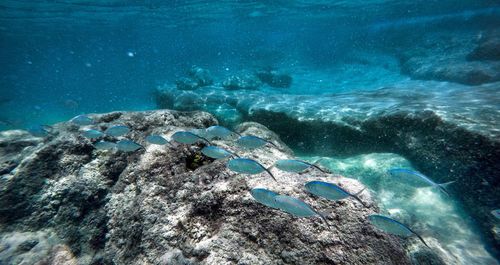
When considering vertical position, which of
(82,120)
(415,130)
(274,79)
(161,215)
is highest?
(82,120)

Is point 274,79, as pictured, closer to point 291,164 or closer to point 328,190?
point 291,164

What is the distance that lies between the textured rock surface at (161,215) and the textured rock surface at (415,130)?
3.57m

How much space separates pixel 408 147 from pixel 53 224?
289 inches

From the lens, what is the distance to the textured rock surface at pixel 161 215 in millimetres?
2438

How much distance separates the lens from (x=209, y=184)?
3.11 m

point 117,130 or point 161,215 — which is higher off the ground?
point 117,130

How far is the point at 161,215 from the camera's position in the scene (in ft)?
9.33

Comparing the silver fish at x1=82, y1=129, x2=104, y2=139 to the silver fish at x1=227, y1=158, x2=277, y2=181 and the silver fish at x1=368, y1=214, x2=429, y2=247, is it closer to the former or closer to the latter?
the silver fish at x1=227, y1=158, x2=277, y2=181

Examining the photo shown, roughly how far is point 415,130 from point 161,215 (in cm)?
620

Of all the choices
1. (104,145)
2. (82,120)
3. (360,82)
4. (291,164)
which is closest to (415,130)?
(291,164)

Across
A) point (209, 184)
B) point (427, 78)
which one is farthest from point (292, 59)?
point (209, 184)

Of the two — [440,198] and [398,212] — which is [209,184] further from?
[440,198]

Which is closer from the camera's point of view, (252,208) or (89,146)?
(252,208)

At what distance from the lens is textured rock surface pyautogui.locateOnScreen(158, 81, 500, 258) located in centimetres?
495
